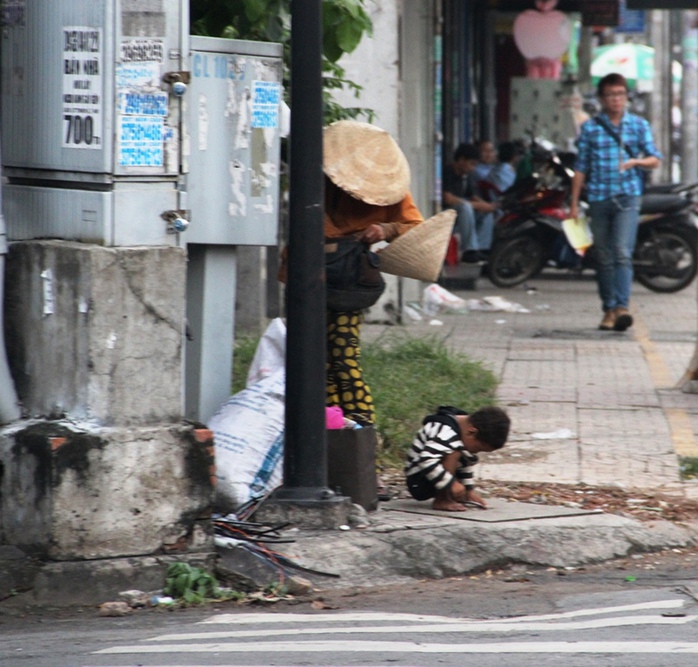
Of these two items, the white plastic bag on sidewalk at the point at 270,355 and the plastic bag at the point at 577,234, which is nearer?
the white plastic bag on sidewalk at the point at 270,355

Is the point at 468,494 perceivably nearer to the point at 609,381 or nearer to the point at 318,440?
the point at 318,440

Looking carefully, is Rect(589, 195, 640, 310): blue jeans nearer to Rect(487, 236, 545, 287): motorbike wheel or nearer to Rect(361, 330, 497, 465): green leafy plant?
Rect(361, 330, 497, 465): green leafy plant

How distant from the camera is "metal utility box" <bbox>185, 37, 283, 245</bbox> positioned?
19.0 feet

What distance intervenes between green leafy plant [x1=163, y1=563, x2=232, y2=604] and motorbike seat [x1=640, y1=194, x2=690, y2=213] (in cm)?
1027

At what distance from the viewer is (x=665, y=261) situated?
592 inches

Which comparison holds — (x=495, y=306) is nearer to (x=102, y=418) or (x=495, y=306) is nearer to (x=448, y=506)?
(x=448, y=506)

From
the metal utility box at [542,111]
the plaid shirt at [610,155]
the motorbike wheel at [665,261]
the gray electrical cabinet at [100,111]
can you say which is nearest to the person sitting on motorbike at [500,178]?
the motorbike wheel at [665,261]

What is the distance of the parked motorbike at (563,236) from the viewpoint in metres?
14.8

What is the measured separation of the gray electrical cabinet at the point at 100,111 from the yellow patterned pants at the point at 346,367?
132cm

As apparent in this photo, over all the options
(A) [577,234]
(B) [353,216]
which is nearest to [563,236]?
(A) [577,234]

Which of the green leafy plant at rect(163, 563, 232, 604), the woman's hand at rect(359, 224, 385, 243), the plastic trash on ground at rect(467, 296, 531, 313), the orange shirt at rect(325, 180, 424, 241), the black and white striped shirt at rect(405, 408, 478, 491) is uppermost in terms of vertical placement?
the orange shirt at rect(325, 180, 424, 241)

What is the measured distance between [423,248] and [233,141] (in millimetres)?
993

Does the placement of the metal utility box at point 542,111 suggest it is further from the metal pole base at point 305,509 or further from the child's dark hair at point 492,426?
the metal pole base at point 305,509

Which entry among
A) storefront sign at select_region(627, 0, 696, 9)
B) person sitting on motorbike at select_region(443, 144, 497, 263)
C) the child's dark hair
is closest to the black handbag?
the child's dark hair
